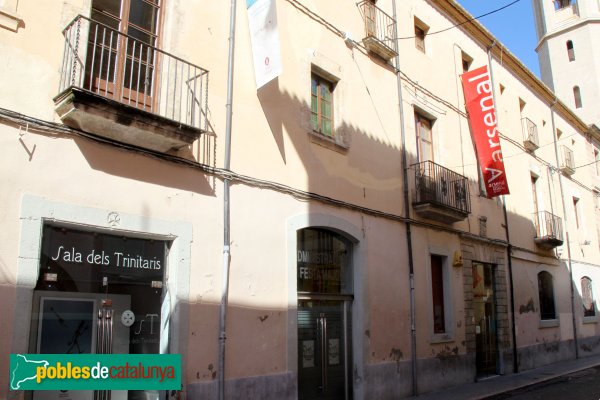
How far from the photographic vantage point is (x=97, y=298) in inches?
242

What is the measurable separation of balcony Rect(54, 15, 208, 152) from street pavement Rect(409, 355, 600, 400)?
6.88 metres

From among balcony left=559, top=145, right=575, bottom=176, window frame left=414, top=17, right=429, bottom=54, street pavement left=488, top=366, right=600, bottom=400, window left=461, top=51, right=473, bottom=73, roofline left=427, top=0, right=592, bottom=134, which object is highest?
roofline left=427, top=0, right=592, bottom=134

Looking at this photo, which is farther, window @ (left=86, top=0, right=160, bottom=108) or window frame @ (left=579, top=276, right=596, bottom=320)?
window frame @ (left=579, top=276, right=596, bottom=320)

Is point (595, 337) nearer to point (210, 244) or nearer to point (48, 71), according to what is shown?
point (210, 244)

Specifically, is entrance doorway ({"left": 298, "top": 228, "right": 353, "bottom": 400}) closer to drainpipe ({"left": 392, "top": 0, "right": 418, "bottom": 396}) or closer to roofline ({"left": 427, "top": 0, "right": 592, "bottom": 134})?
drainpipe ({"left": 392, "top": 0, "right": 418, "bottom": 396})

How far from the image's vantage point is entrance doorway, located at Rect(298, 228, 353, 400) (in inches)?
337

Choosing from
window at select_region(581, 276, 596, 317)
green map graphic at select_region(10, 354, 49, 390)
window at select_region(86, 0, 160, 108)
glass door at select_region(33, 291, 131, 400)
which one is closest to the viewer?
green map graphic at select_region(10, 354, 49, 390)

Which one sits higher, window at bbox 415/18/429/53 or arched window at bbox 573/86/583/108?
arched window at bbox 573/86/583/108

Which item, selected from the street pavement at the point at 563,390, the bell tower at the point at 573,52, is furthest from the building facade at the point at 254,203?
the bell tower at the point at 573,52

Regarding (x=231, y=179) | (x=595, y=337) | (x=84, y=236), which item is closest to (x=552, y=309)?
(x=595, y=337)

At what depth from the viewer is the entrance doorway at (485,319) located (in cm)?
1308

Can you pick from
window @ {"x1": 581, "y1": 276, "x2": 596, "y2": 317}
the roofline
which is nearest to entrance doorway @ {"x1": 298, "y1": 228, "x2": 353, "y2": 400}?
the roofline

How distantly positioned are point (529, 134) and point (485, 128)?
4406 mm

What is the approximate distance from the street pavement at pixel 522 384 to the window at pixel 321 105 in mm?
5421
